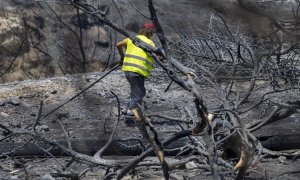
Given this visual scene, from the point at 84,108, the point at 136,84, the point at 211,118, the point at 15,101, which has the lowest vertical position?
the point at 211,118

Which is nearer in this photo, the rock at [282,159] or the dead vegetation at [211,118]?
the dead vegetation at [211,118]

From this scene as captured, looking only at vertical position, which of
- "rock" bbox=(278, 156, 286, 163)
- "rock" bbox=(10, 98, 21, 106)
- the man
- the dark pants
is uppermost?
"rock" bbox=(10, 98, 21, 106)

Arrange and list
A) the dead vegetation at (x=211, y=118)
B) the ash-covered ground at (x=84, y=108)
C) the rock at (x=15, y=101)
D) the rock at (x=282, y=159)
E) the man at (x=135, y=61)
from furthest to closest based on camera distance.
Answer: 1. the rock at (x=15, y=101)
2. the man at (x=135, y=61)
3. the ash-covered ground at (x=84, y=108)
4. the rock at (x=282, y=159)
5. the dead vegetation at (x=211, y=118)

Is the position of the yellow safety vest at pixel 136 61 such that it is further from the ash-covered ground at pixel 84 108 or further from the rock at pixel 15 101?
the rock at pixel 15 101

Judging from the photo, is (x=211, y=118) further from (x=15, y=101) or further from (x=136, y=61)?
(x=15, y=101)

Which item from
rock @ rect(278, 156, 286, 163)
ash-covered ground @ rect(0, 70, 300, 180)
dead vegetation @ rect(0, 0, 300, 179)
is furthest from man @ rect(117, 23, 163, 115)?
rock @ rect(278, 156, 286, 163)

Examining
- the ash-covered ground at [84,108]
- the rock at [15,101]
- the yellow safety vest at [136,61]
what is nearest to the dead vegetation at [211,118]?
the ash-covered ground at [84,108]

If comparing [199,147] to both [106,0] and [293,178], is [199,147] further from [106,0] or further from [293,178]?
[106,0]

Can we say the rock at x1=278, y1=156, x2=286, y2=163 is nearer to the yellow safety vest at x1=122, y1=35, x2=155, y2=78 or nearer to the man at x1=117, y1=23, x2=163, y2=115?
the man at x1=117, y1=23, x2=163, y2=115

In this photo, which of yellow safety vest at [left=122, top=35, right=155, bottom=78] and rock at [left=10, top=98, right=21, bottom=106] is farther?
rock at [left=10, top=98, right=21, bottom=106]

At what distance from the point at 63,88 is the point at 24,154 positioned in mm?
3134

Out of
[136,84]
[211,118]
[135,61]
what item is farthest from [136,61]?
[211,118]

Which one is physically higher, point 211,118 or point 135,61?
point 135,61

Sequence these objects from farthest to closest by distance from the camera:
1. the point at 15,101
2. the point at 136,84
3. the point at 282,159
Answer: the point at 15,101
the point at 136,84
the point at 282,159
